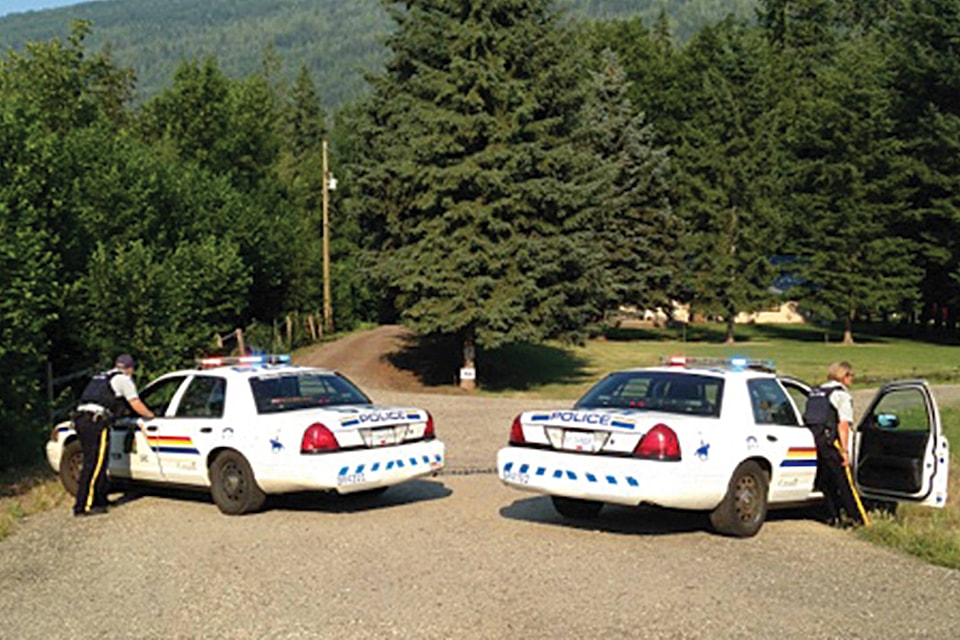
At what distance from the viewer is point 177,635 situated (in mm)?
7266

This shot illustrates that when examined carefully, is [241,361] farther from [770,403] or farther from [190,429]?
[770,403]

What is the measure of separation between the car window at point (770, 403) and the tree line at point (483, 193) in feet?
33.4

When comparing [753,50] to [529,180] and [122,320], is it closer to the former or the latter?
[529,180]

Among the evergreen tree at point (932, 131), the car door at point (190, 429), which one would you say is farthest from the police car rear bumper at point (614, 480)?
the evergreen tree at point (932, 131)

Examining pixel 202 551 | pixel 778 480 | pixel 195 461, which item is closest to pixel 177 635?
pixel 202 551

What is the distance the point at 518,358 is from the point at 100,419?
1385 inches

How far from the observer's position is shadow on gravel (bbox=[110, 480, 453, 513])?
1255 centimetres

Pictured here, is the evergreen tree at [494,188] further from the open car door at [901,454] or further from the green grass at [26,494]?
the open car door at [901,454]

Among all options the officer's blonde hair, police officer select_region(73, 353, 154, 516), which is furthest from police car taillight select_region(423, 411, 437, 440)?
the officer's blonde hair

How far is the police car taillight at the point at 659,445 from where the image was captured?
9984mm

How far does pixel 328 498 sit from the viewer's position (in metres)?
13.2

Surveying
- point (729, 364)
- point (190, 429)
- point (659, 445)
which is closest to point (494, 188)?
point (190, 429)

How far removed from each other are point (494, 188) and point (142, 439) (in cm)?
2363

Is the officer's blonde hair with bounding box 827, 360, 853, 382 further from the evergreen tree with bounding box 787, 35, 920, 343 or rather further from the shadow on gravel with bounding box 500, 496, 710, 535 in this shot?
the evergreen tree with bounding box 787, 35, 920, 343
